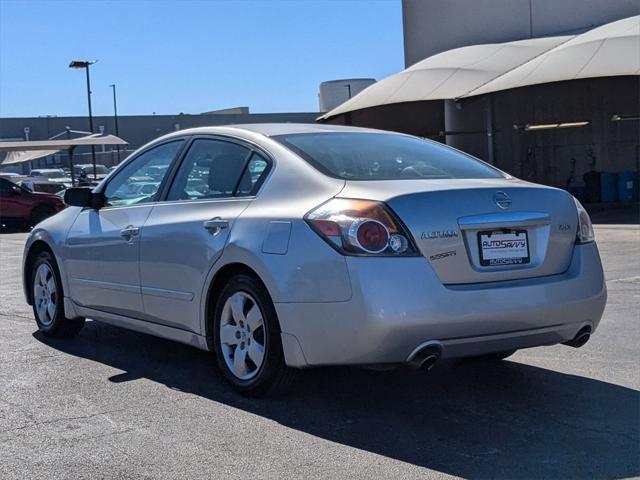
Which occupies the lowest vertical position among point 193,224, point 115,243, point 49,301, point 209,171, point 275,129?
point 49,301

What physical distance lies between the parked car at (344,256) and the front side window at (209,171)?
0.03 feet

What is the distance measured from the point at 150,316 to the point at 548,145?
26.3 m

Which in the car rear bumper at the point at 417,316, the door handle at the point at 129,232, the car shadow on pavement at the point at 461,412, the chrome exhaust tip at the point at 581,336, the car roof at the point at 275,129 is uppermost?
the car roof at the point at 275,129

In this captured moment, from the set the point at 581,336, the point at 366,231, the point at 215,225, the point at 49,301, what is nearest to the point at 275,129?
the point at 215,225

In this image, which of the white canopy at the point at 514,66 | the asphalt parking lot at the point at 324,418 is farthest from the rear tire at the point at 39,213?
the asphalt parking lot at the point at 324,418

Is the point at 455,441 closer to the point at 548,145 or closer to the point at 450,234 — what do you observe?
the point at 450,234

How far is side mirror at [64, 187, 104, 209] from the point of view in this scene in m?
6.57

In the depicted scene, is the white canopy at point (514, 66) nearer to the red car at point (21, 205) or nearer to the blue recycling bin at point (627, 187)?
the blue recycling bin at point (627, 187)

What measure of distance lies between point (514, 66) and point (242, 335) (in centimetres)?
2147

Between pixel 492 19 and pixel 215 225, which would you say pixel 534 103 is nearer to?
pixel 492 19

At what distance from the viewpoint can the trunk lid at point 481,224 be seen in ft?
14.7

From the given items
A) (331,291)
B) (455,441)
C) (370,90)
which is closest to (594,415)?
(455,441)

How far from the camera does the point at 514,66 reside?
2500 centimetres

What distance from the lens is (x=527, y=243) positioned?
4730 millimetres
